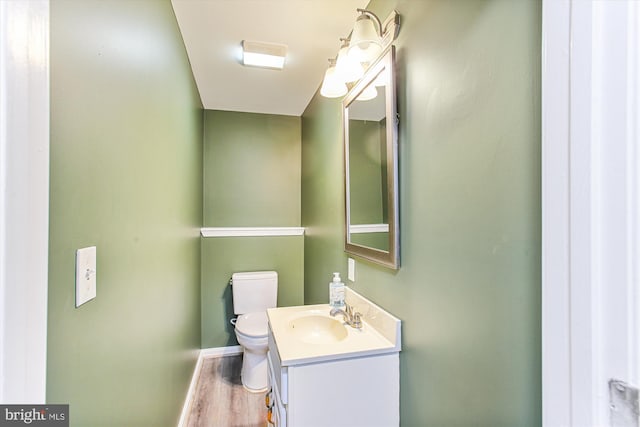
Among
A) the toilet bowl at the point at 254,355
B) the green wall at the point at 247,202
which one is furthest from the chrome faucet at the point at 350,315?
the green wall at the point at 247,202

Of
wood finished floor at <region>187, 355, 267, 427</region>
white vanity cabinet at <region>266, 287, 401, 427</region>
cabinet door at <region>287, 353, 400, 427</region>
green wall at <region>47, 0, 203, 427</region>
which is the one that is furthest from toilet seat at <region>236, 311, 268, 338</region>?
cabinet door at <region>287, 353, 400, 427</region>

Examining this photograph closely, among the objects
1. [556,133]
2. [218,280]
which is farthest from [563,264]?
[218,280]

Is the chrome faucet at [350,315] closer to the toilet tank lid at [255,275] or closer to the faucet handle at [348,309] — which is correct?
the faucet handle at [348,309]

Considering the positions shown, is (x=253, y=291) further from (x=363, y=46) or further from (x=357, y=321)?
(x=363, y=46)

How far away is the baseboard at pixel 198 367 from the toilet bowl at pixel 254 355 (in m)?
0.39

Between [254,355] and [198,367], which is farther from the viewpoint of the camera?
[198,367]

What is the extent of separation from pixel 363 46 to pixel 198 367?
276cm

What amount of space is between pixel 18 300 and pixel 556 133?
99cm

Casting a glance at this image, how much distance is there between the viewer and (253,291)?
2.73 m

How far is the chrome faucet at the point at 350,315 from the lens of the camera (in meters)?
1.40

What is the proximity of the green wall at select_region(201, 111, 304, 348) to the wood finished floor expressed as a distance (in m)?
0.38

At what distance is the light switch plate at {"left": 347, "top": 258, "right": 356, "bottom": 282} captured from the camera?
1669mm

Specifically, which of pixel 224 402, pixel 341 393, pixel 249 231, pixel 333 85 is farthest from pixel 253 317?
pixel 333 85

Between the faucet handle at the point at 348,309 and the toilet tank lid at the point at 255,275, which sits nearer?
the faucet handle at the point at 348,309
